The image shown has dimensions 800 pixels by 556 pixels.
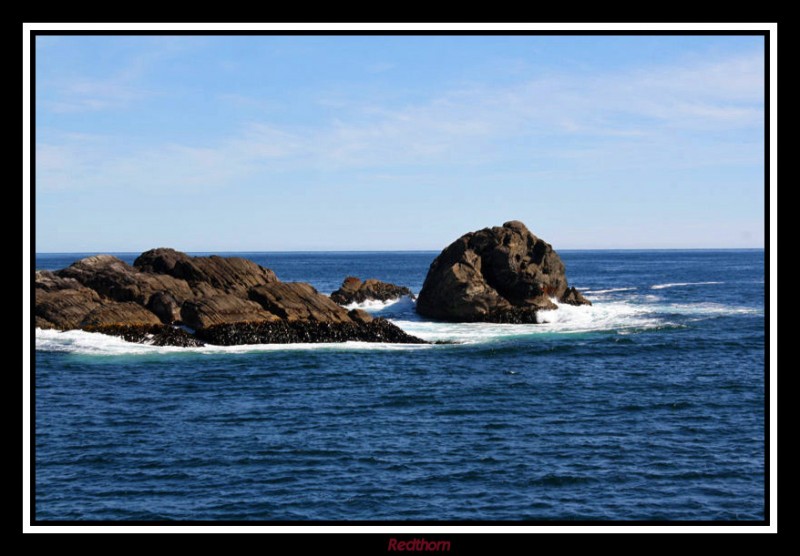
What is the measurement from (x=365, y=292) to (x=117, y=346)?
3432 centimetres

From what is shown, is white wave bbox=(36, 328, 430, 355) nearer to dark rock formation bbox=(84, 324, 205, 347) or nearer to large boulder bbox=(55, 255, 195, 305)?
dark rock formation bbox=(84, 324, 205, 347)

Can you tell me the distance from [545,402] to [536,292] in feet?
109

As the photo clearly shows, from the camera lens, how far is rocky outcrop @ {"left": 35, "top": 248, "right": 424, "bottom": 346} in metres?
52.9

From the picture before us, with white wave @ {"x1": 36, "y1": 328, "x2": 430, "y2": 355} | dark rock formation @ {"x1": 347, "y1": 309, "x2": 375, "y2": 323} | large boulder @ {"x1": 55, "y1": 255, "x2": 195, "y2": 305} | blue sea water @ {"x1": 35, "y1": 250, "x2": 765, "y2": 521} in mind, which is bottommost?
blue sea water @ {"x1": 35, "y1": 250, "x2": 765, "y2": 521}

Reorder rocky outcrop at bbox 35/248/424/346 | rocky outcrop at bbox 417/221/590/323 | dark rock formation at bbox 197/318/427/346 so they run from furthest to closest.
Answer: rocky outcrop at bbox 417/221/590/323, rocky outcrop at bbox 35/248/424/346, dark rock formation at bbox 197/318/427/346

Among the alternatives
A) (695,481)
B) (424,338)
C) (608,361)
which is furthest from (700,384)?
(424,338)

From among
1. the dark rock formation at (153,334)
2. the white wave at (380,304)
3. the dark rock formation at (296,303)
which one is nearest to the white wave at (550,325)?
the dark rock formation at (296,303)

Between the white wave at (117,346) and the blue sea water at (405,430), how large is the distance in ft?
0.76

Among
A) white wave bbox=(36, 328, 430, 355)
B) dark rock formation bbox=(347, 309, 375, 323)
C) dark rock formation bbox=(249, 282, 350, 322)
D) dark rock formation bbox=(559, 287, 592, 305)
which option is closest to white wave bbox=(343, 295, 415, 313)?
dark rock formation bbox=(559, 287, 592, 305)

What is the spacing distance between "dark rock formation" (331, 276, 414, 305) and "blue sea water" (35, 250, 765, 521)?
25.0m

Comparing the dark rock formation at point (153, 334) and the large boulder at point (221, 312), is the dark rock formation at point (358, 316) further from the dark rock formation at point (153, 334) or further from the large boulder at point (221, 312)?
the dark rock formation at point (153, 334)

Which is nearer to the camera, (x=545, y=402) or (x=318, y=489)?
(x=318, y=489)
